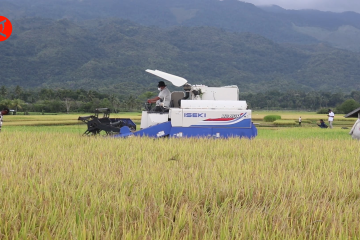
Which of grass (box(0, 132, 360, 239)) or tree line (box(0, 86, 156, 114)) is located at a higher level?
tree line (box(0, 86, 156, 114))

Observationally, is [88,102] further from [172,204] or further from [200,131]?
[172,204]

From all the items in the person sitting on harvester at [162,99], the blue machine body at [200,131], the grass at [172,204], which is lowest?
the grass at [172,204]

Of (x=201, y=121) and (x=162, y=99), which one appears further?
(x=162, y=99)

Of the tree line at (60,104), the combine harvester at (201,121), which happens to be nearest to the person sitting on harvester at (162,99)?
the combine harvester at (201,121)

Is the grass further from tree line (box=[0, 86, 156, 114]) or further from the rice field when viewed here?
tree line (box=[0, 86, 156, 114])

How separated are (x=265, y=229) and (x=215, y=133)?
776cm

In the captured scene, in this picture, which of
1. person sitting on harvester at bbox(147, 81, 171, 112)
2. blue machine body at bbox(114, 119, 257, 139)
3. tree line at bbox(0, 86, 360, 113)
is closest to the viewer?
blue machine body at bbox(114, 119, 257, 139)

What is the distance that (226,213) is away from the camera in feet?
10.4

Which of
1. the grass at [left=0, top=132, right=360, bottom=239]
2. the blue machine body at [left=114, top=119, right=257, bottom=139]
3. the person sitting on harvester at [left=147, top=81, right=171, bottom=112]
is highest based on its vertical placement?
the person sitting on harvester at [left=147, top=81, right=171, bottom=112]

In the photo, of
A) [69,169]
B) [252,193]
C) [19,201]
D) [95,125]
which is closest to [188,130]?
[95,125]

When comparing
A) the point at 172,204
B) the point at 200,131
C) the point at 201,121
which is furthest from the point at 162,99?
the point at 172,204

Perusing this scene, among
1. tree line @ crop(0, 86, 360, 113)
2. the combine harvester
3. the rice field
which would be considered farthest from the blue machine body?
tree line @ crop(0, 86, 360, 113)

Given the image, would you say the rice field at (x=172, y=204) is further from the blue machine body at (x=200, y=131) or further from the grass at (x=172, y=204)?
the blue machine body at (x=200, y=131)

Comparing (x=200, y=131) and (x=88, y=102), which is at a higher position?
(x=88, y=102)
